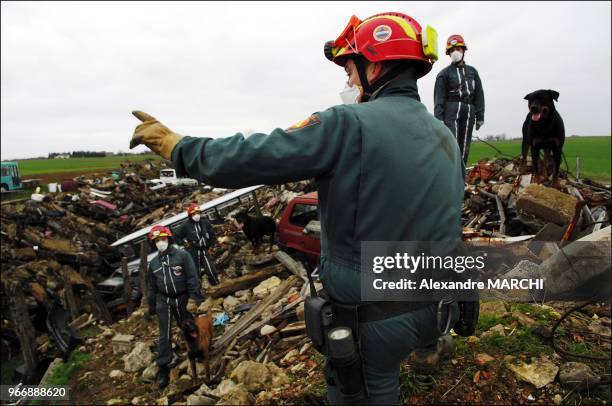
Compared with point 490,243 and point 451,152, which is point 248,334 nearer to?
point 490,243

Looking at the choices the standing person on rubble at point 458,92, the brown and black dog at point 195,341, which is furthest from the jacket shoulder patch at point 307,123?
the brown and black dog at point 195,341

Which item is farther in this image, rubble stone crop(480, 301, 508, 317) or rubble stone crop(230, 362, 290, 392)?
rubble stone crop(230, 362, 290, 392)

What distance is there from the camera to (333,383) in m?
1.72

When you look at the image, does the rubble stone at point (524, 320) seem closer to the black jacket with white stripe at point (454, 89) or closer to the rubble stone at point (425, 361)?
the rubble stone at point (425, 361)

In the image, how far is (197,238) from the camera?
1015 cm

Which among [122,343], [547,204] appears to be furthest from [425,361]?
[122,343]

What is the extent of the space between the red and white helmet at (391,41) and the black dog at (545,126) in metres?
6.62

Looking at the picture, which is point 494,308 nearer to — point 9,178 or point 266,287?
point 266,287

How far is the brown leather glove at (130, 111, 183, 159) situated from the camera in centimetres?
152

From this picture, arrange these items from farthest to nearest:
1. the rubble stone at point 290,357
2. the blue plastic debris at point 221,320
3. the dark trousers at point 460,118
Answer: the blue plastic debris at point 221,320 → the dark trousers at point 460,118 → the rubble stone at point 290,357

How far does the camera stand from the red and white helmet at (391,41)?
5.39 feet

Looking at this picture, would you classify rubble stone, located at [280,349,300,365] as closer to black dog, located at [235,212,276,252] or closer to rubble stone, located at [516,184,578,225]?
rubble stone, located at [516,184,578,225]

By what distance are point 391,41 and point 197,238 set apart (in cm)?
927

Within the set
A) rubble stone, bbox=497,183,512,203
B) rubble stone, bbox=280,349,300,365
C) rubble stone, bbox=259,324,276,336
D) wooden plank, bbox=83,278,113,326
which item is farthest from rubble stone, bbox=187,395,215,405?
rubble stone, bbox=497,183,512,203
